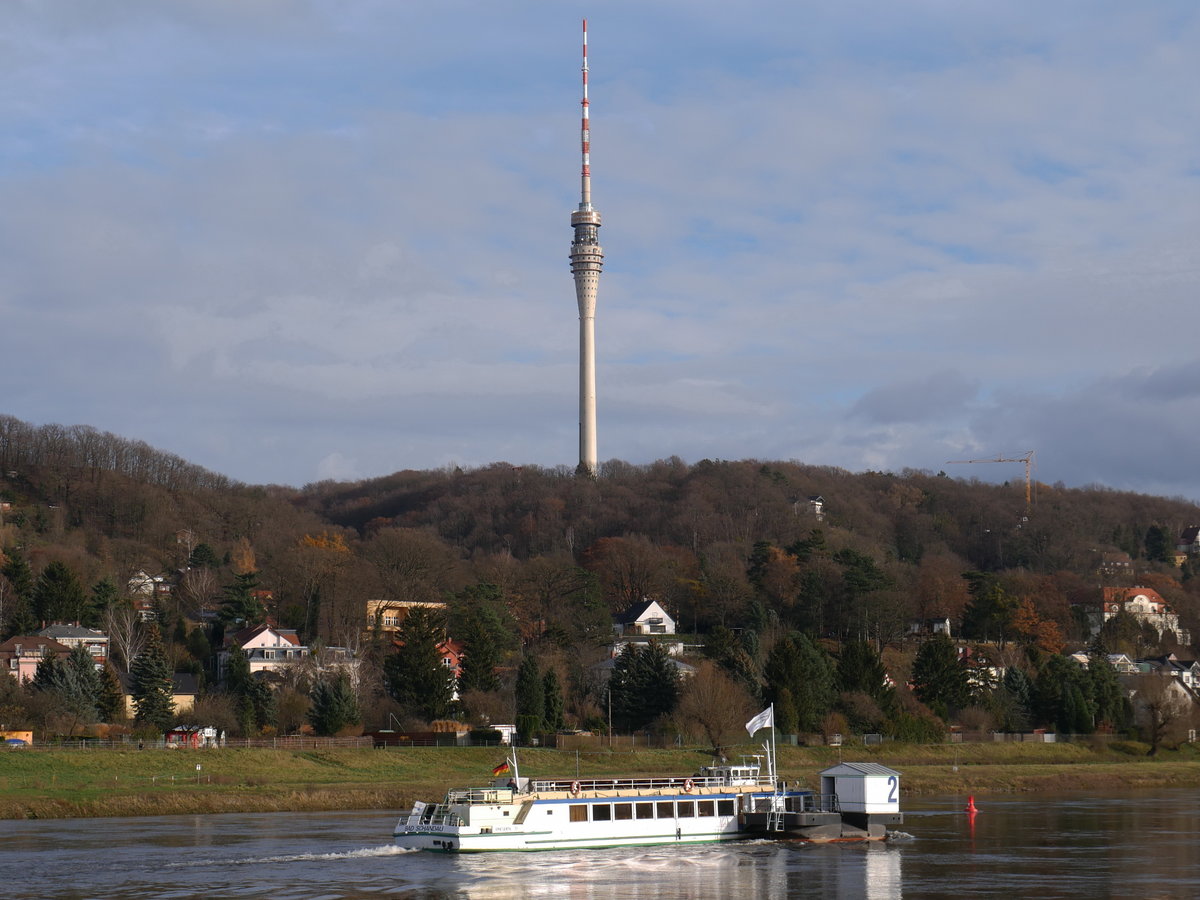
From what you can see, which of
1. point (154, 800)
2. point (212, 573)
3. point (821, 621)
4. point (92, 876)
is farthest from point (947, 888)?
point (212, 573)

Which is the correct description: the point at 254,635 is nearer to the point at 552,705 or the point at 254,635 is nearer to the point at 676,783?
the point at 552,705

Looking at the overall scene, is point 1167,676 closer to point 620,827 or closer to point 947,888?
point 620,827

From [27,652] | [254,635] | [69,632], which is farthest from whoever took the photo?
[254,635]

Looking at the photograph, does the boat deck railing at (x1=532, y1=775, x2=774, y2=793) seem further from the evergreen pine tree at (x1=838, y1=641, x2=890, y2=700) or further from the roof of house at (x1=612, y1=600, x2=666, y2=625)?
the roof of house at (x1=612, y1=600, x2=666, y2=625)

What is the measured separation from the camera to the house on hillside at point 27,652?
99.3 m

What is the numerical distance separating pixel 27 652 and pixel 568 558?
6125 centimetres

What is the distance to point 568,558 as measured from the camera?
5950 inches

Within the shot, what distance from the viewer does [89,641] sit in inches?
4161

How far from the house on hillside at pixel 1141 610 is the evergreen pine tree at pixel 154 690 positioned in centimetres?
9735

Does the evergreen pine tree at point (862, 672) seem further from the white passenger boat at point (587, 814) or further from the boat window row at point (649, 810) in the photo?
the boat window row at point (649, 810)

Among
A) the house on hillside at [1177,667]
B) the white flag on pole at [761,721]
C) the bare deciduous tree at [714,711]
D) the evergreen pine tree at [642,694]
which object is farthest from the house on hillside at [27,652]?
the house on hillside at [1177,667]

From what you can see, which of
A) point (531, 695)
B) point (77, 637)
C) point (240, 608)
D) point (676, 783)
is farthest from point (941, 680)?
point (77, 637)

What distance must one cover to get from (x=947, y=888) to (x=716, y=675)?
56346 mm

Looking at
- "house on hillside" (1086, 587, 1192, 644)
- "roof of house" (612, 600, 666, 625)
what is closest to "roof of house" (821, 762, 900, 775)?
"roof of house" (612, 600, 666, 625)
